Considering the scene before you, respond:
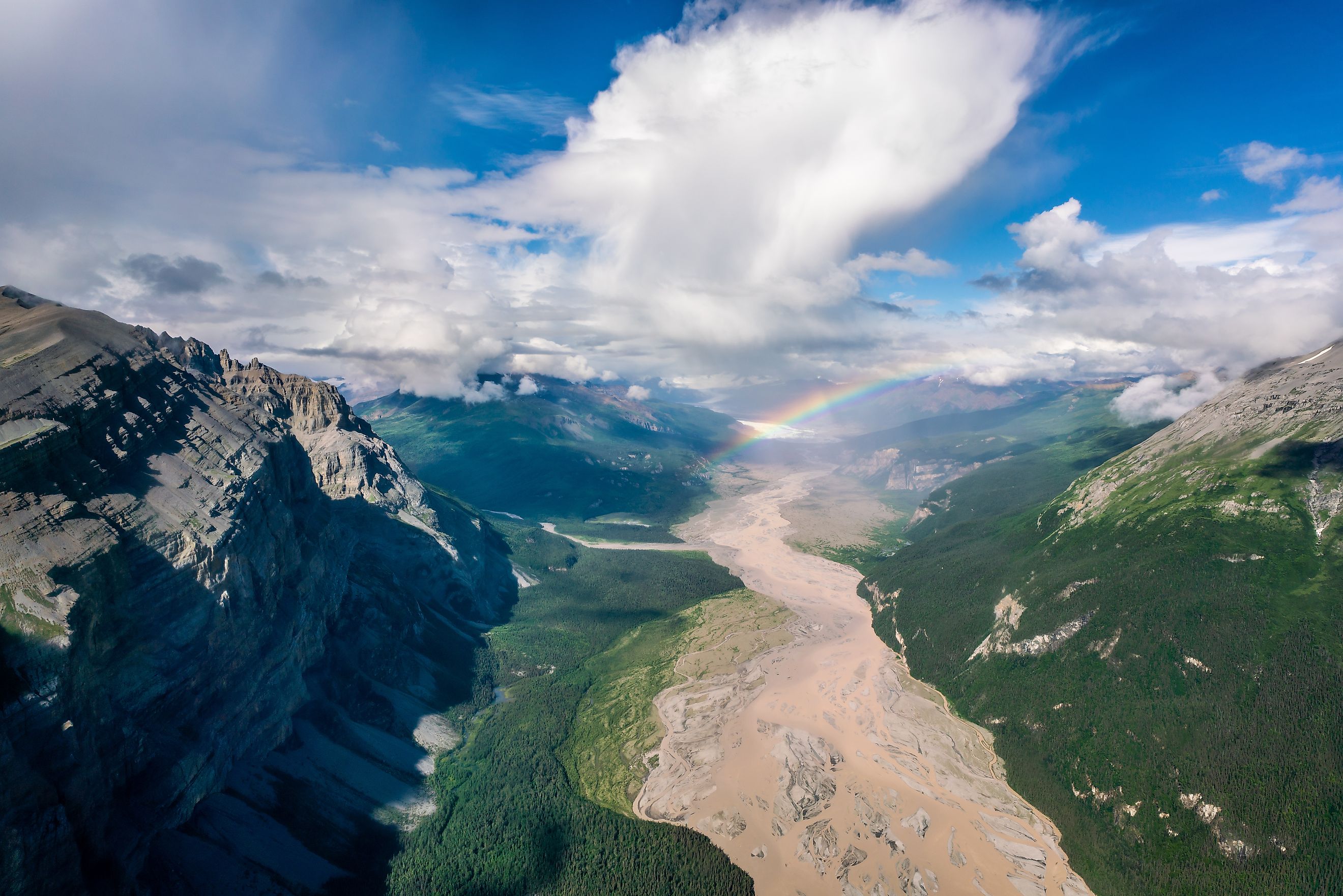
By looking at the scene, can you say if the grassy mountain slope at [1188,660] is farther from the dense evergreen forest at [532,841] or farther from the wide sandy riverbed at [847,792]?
the dense evergreen forest at [532,841]

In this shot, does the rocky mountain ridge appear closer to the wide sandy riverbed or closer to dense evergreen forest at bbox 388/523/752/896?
the wide sandy riverbed

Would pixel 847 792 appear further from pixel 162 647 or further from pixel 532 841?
pixel 162 647

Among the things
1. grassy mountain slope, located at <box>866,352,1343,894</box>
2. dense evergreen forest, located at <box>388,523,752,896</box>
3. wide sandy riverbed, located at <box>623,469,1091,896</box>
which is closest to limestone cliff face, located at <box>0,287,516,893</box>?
dense evergreen forest, located at <box>388,523,752,896</box>

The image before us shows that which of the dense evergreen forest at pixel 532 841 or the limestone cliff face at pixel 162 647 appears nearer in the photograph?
the limestone cliff face at pixel 162 647

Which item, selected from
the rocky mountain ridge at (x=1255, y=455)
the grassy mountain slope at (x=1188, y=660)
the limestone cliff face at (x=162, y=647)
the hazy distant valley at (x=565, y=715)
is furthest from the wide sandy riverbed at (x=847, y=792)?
the rocky mountain ridge at (x=1255, y=455)

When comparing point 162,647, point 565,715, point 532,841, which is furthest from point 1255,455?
point 162,647

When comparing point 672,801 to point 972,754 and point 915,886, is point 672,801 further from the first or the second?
point 972,754
